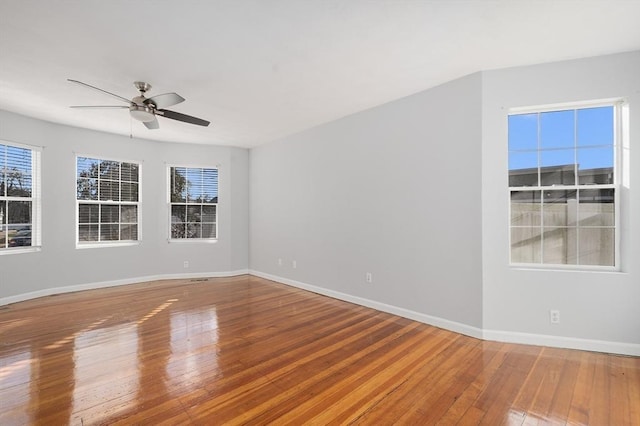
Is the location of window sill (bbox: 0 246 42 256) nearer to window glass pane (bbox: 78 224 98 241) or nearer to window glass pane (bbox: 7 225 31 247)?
window glass pane (bbox: 7 225 31 247)

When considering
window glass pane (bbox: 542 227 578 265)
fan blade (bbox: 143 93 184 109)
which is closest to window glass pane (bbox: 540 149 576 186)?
window glass pane (bbox: 542 227 578 265)

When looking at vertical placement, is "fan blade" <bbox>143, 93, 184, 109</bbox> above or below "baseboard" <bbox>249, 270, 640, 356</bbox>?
above

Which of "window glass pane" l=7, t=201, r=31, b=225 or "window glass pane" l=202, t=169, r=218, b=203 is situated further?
"window glass pane" l=202, t=169, r=218, b=203

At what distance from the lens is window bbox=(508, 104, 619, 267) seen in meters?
2.92

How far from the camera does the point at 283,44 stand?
2594 millimetres

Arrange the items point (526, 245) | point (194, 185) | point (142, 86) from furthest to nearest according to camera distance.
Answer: point (194, 185) → point (142, 86) → point (526, 245)

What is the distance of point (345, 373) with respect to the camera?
98.2 inches

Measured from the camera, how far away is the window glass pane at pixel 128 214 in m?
5.73

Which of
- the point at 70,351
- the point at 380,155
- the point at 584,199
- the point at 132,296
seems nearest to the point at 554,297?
the point at 584,199

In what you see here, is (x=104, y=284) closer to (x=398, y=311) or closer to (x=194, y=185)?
(x=194, y=185)

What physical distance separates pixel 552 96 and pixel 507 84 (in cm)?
43

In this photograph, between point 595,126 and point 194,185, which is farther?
point 194,185

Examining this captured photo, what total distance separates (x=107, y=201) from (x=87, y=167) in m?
0.66

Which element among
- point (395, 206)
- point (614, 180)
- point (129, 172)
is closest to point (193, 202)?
point (129, 172)
